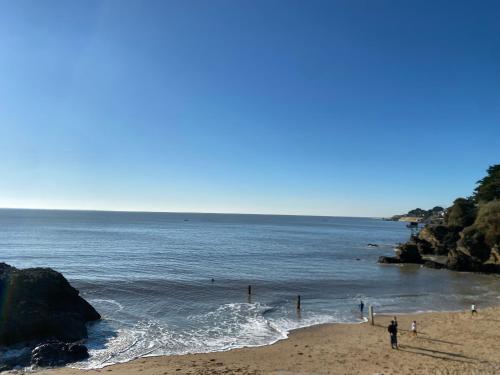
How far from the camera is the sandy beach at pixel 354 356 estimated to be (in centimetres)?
1917

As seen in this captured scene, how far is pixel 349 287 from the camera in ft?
143

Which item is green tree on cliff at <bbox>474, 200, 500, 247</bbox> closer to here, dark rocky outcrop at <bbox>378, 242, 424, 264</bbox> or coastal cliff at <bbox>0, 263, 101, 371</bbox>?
dark rocky outcrop at <bbox>378, 242, 424, 264</bbox>

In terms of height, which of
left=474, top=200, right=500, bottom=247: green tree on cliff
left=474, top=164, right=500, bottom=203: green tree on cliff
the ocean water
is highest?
left=474, top=164, right=500, bottom=203: green tree on cliff

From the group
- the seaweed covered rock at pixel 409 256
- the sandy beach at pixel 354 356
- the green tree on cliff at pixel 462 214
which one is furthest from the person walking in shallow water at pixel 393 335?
the green tree on cliff at pixel 462 214

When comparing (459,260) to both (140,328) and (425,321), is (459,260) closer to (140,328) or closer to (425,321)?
(425,321)

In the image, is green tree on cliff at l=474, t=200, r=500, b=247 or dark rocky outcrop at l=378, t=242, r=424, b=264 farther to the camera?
dark rocky outcrop at l=378, t=242, r=424, b=264

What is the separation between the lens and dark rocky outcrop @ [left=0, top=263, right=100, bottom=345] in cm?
2330

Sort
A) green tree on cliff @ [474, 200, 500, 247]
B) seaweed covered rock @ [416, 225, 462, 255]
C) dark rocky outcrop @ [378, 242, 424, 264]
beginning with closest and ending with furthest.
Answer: green tree on cliff @ [474, 200, 500, 247] → dark rocky outcrop @ [378, 242, 424, 264] → seaweed covered rock @ [416, 225, 462, 255]

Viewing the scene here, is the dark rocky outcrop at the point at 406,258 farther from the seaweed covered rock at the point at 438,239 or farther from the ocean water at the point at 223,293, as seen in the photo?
the seaweed covered rock at the point at 438,239

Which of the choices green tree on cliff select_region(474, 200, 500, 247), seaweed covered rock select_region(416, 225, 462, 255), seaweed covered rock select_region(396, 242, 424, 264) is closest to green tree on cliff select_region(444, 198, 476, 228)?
seaweed covered rock select_region(416, 225, 462, 255)

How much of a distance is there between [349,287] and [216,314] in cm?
1793

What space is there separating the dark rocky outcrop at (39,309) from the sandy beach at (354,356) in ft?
16.1

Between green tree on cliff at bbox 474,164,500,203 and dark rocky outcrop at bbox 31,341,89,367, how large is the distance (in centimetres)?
7347

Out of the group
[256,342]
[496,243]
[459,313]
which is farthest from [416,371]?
[496,243]
